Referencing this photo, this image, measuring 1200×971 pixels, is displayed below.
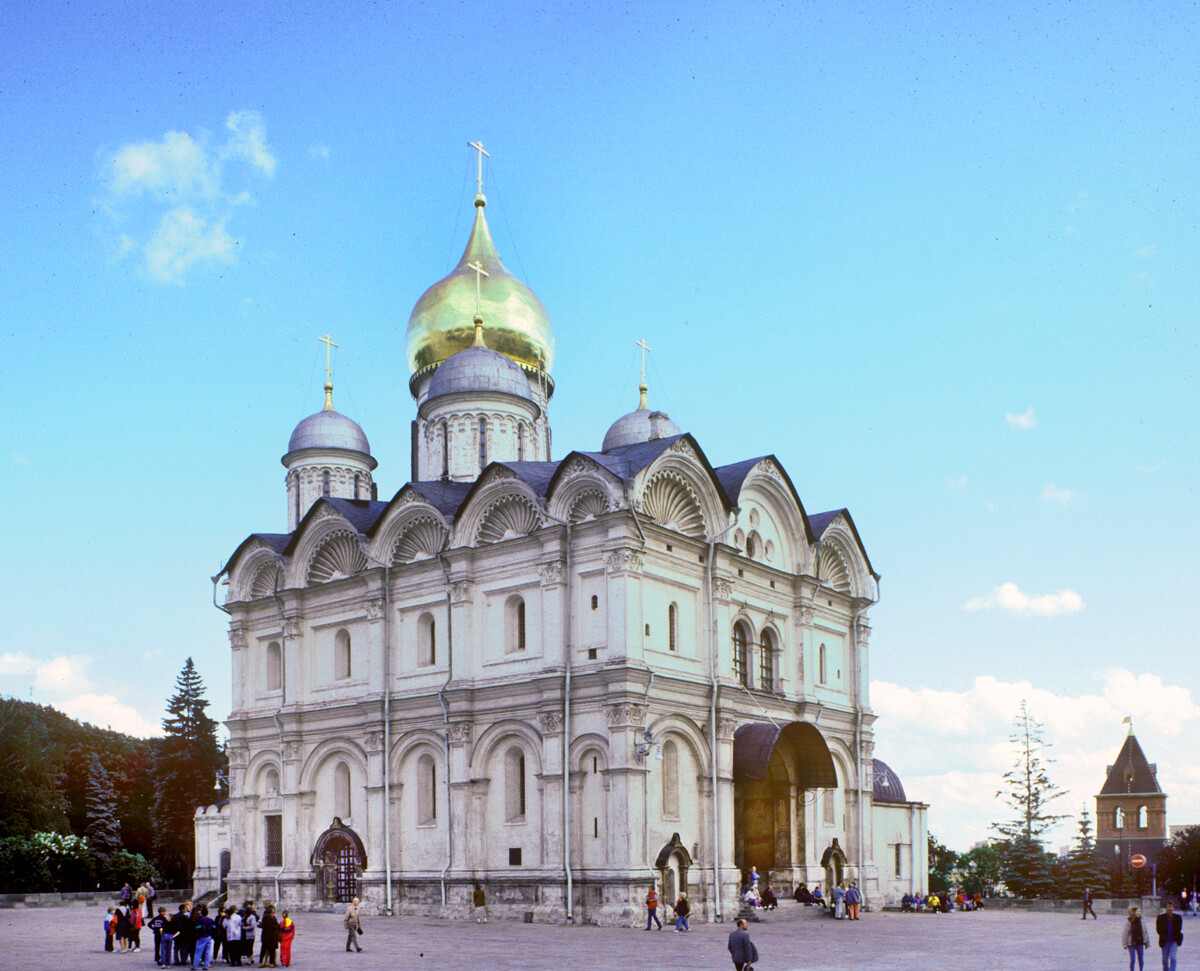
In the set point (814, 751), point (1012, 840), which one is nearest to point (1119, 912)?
point (814, 751)

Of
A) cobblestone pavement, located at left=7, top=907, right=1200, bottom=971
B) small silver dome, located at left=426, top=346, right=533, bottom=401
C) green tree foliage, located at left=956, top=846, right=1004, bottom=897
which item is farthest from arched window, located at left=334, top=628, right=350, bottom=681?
green tree foliage, located at left=956, top=846, right=1004, bottom=897

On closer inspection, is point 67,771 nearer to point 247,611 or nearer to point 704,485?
point 247,611

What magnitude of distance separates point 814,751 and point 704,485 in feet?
22.7

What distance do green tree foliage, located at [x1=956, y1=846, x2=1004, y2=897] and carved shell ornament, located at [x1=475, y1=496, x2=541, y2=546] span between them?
4006 cm

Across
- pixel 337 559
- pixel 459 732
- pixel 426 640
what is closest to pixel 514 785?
pixel 459 732

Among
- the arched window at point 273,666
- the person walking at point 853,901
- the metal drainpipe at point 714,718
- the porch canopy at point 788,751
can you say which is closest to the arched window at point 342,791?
the arched window at point 273,666

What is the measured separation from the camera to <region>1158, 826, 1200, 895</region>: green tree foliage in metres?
58.4

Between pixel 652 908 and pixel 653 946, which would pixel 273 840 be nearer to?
pixel 652 908

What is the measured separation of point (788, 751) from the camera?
31.9m

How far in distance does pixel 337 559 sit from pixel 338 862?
7.79 m

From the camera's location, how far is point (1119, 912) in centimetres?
3594

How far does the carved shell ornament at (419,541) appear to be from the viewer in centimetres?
3278

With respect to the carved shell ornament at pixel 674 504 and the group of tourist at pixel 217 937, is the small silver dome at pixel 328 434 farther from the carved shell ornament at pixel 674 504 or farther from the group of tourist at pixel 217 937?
the group of tourist at pixel 217 937

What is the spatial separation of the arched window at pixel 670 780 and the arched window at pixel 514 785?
3.30 meters
